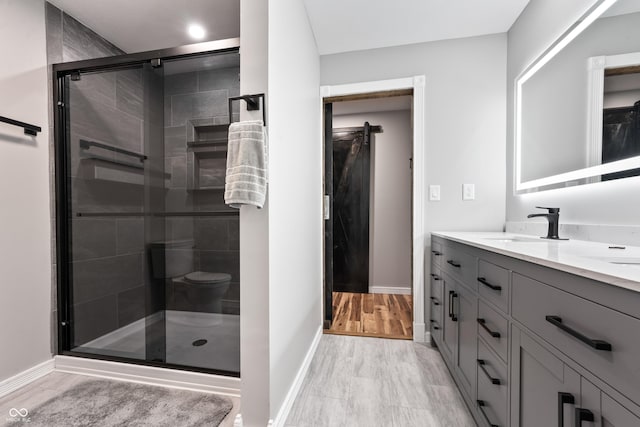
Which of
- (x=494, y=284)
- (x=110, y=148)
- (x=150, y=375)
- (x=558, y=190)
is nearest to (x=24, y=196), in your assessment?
(x=110, y=148)

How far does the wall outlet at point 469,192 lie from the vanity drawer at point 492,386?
1.29 metres

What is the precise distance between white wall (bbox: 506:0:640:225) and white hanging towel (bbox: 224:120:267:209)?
157cm

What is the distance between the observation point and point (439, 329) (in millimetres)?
1920

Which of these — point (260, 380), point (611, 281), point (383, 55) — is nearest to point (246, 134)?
point (260, 380)

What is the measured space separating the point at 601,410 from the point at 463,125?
2.07m

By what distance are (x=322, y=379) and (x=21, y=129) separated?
8.18 feet

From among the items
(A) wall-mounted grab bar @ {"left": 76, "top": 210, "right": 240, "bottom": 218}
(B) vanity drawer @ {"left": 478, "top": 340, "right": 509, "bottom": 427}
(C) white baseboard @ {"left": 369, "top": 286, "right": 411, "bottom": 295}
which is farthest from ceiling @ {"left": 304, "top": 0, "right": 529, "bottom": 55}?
(C) white baseboard @ {"left": 369, "top": 286, "right": 411, "bottom": 295}

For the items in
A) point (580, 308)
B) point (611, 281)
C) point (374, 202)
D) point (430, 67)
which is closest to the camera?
point (611, 281)

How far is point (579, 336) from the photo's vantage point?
61cm

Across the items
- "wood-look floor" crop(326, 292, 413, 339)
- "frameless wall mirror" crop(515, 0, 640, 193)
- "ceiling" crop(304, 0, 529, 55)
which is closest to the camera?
"frameless wall mirror" crop(515, 0, 640, 193)

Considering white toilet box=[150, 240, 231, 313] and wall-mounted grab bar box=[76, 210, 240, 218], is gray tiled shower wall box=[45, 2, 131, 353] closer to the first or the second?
wall-mounted grab bar box=[76, 210, 240, 218]

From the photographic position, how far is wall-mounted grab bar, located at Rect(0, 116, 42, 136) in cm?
155

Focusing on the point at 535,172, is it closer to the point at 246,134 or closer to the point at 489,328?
the point at 489,328

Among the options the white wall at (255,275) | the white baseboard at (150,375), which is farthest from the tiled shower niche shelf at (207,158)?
the white baseboard at (150,375)
